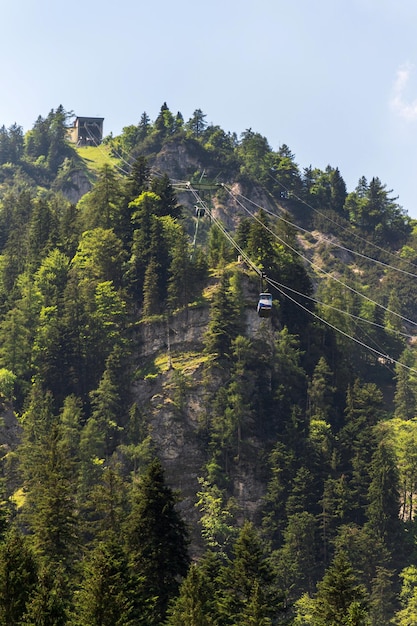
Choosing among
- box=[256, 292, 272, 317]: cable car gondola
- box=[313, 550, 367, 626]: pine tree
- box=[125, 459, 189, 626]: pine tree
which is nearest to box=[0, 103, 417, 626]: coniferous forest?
box=[125, 459, 189, 626]: pine tree

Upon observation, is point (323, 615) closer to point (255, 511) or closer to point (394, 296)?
point (255, 511)

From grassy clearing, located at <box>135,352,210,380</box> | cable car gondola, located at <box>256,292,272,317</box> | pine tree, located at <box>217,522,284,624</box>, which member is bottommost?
pine tree, located at <box>217,522,284,624</box>

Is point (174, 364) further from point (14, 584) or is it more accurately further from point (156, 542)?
point (14, 584)

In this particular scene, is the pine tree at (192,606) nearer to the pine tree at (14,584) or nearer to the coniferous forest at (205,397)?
the pine tree at (14,584)

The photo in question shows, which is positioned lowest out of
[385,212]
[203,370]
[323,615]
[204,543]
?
[204,543]

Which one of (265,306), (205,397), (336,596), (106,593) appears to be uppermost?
(265,306)

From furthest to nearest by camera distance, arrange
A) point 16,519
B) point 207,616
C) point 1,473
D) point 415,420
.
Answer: point 415,420 < point 1,473 < point 16,519 < point 207,616

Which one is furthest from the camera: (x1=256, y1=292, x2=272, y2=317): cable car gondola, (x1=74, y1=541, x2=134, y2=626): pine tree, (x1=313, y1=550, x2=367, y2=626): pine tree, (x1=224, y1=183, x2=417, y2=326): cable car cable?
(x1=224, y1=183, x2=417, y2=326): cable car cable

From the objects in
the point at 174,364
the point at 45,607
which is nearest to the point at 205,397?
the point at 174,364

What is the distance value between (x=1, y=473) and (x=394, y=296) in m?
85.5

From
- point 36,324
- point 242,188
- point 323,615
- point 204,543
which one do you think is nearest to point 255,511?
point 204,543

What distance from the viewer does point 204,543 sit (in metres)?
95.4

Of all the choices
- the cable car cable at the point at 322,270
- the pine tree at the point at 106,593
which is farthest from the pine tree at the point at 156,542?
the cable car cable at the point at 322,270

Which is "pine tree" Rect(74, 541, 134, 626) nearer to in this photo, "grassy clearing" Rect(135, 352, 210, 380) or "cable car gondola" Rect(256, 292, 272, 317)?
"cable car gondola" Rect(256, 292, 272, 317)
